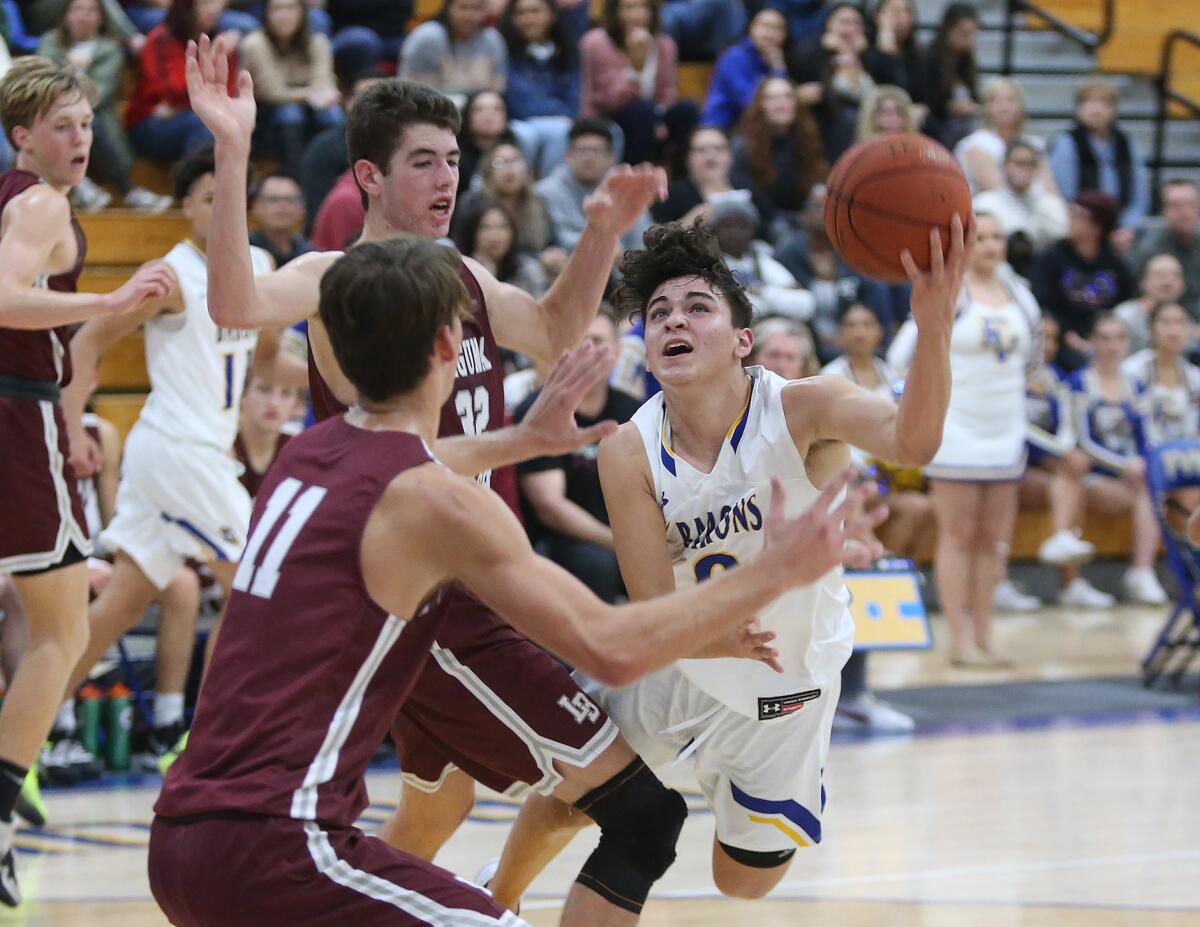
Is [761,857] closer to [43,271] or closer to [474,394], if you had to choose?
[474,394]

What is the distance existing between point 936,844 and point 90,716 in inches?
127

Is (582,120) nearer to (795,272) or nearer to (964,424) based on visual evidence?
(795,272)

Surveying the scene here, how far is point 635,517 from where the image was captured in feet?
12.9

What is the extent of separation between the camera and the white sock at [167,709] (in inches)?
268

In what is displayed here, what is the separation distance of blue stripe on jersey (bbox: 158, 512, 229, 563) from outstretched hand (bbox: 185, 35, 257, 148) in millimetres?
2888

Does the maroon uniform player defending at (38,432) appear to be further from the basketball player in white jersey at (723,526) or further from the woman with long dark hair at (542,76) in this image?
the woman with long dark hair at (542,76)

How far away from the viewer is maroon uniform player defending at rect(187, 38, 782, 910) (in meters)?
3.76

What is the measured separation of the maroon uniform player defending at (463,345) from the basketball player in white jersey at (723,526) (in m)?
0.17

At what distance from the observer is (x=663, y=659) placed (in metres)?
2.73

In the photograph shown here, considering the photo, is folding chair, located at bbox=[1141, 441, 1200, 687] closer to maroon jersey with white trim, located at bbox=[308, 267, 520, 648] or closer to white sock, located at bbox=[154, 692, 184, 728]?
white sock, located at bbox=[154, 692, 184, 728]

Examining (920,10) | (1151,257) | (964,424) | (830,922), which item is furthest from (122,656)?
(920,10)

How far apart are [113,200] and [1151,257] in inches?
251

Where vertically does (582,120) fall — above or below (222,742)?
below

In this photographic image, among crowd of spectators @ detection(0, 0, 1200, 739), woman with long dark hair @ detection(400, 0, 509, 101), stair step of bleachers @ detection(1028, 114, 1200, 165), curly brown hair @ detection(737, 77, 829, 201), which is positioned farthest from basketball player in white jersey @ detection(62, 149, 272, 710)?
stair step of bleachers @ detection(1028, 114, 1200, 165)
